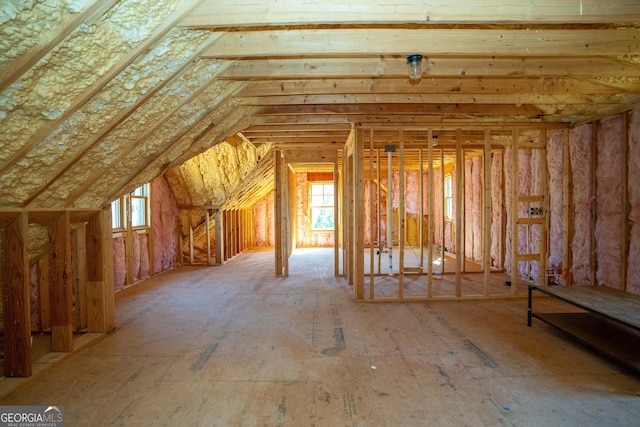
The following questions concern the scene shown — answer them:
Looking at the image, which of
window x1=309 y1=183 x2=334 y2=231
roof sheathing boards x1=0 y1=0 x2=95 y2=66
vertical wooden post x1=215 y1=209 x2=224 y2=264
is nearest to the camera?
roof sheathing boards x1=0 y1=0 x2=95 y2=66

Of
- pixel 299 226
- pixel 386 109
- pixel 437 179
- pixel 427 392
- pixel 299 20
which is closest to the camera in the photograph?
pixel 299 20

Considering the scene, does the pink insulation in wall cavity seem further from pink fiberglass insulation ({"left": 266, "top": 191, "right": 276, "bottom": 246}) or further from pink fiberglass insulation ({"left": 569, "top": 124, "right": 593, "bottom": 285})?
pink fiberglass insulation ({"left": 266, "top": 191, "right": 276, "bottom": 246})

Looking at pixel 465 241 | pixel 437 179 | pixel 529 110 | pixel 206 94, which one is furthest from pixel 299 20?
pixel 437 179

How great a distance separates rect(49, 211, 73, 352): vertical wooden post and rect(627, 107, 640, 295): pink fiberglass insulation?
586 centimetres

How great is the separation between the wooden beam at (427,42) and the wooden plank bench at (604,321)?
1.98 metres

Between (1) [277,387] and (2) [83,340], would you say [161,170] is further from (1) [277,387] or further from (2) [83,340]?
(1) [277,387]

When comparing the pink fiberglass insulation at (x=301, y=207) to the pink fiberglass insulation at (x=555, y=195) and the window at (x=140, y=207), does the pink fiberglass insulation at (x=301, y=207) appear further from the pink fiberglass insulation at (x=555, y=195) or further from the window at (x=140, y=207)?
the pink fiberglass insulation at (x=555, y=195)

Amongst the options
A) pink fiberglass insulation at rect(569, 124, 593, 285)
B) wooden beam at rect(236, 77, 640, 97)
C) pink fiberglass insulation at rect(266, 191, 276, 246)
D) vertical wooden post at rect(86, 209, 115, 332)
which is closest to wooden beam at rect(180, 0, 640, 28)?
wooden beam at rect(236, 77, 640, 97)

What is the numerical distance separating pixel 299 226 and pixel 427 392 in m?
8.84

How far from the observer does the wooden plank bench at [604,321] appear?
240 centimetres

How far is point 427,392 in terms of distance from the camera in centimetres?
220

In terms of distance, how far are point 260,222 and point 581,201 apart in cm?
884

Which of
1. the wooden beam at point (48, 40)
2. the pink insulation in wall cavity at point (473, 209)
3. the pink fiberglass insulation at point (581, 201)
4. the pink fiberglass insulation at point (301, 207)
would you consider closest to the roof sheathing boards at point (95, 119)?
the wooden beam at point (48, 40)

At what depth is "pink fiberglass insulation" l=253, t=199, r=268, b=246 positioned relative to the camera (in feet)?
36.7
